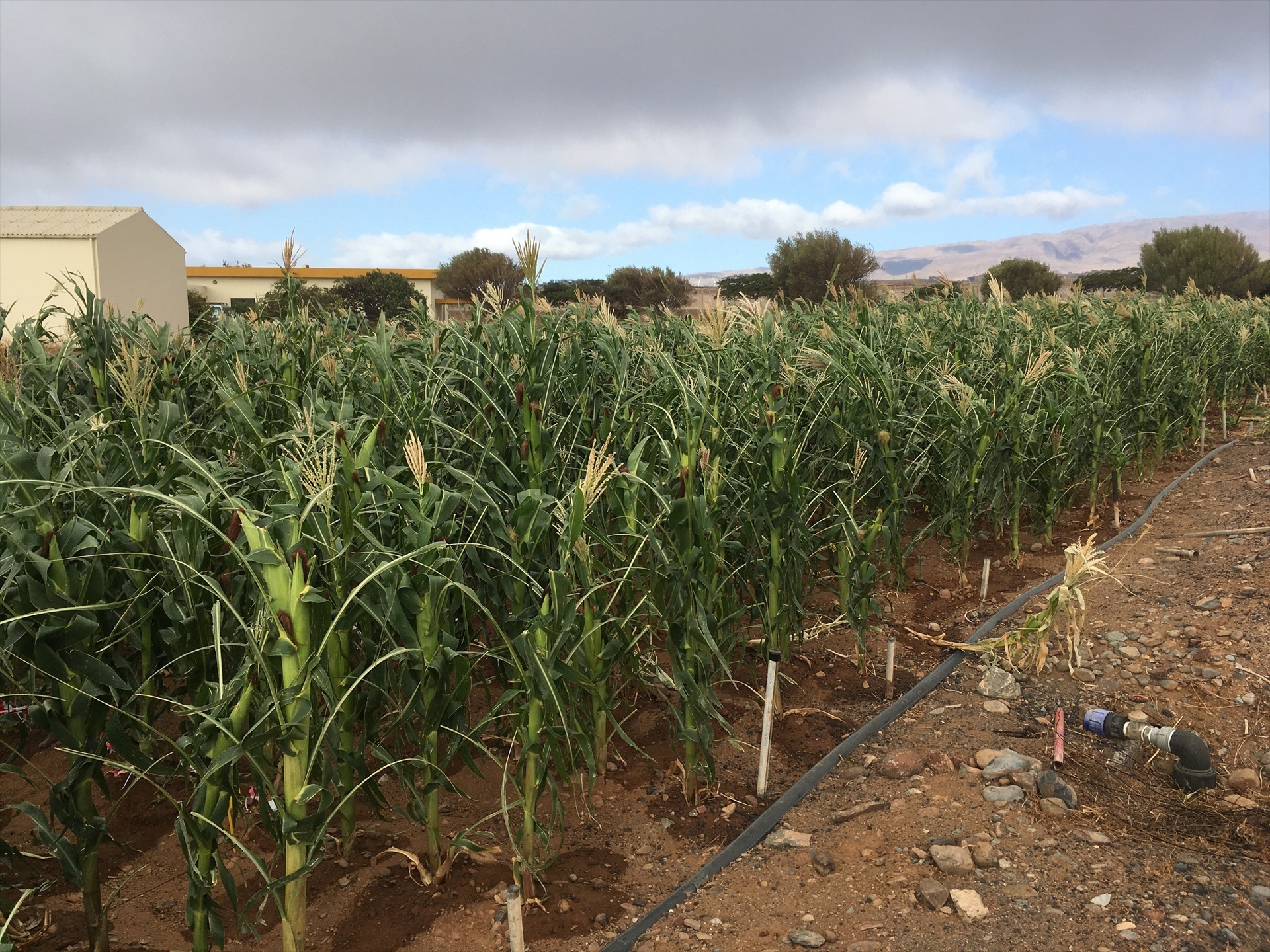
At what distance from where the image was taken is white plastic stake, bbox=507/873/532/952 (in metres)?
1.84

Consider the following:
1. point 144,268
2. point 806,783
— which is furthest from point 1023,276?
point 806,783

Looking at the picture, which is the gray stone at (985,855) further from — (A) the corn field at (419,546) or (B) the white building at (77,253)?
(B) the white building at (77,253)

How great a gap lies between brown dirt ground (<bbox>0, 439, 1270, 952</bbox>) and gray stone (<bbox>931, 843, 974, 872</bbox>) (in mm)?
38

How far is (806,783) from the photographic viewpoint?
9.13ft

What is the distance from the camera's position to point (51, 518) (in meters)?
1.90

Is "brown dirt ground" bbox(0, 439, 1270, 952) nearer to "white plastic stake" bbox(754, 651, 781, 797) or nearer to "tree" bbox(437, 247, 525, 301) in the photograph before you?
"white plastic stake" bbox(754, 651, 781, 797)

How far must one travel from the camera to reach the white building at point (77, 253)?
901 inches

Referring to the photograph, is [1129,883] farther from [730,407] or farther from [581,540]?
[730,407]

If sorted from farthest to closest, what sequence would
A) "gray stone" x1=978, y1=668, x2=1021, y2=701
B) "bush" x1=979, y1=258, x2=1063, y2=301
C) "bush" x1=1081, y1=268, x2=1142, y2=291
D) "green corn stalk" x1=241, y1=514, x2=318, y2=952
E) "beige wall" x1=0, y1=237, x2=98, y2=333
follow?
"bush" x1=1081, y1=268, x2=1142, y2=291
"bush" x1=979, y1=258, x2=1063, y2=301
"beige wall" x1=0, y1=237, x2=98, y2=333
"gray stone" x1=978, y1=668, x2=1021, y2=701
"green corn stalk" x1=241, y1=514, x2=318, y2=952

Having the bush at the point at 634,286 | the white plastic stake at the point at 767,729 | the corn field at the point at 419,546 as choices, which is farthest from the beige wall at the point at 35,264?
the white plastic stake at the point at 767,729

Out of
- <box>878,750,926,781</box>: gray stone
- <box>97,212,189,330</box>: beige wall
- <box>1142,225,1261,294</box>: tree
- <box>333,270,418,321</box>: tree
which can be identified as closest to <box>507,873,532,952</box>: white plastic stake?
<box>878,750,926,781</box>: gray stone

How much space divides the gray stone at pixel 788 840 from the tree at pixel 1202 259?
32803 mm

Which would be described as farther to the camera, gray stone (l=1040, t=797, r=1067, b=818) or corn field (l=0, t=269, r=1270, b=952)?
gray stone (l=1040, t=797, r=1067, b=818)

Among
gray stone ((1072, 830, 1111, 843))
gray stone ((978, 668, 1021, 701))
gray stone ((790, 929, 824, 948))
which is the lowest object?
gray stone ((790, 929, 824, 948))
